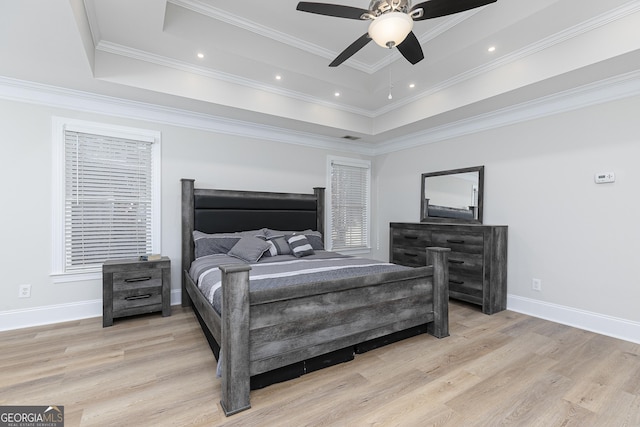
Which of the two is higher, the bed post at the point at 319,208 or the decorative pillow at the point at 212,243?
the bed post at the point at 319,208

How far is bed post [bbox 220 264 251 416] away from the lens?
1712 millimetres

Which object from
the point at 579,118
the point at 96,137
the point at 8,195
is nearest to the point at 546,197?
the point at 579,118

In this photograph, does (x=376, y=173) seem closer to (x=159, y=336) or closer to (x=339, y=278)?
(x=339, y=278)

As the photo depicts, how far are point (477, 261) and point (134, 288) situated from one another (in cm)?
402

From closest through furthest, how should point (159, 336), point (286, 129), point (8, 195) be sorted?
point (159, 336) < point (8, 195) < point (286, 129)

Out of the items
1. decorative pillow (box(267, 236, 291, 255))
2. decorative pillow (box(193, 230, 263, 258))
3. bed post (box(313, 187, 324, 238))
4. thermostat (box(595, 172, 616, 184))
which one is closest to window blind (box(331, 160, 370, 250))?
bed post (box(313, 187, 324, 238))

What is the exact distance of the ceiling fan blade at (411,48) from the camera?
7.33ft

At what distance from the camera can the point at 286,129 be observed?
14.8ft

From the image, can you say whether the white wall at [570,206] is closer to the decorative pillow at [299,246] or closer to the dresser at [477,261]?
the dresser at [477,261]

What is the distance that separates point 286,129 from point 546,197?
3596 mm

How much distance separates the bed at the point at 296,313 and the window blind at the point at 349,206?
170cm

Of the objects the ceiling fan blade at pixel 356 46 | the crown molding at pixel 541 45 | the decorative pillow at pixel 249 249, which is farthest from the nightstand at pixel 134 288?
the crown molding at pixel 541 45

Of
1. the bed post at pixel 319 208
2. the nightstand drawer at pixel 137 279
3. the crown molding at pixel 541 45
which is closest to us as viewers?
the crown molding at pixel 541 45

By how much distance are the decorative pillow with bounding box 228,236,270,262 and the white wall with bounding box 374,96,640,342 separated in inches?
120
